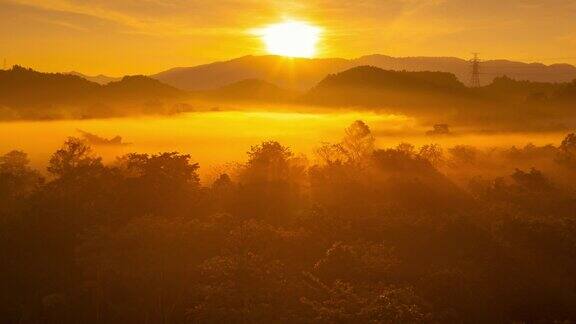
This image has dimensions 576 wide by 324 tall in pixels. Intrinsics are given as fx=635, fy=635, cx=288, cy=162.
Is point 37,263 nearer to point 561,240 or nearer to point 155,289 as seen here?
point 155,289

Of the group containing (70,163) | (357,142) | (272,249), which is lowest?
(272,249)

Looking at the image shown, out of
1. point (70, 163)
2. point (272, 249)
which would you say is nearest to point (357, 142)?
point (70, 163)

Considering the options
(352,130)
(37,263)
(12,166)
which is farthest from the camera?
(352,130)

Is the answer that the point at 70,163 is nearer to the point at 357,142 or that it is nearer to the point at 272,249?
the point at 272,249

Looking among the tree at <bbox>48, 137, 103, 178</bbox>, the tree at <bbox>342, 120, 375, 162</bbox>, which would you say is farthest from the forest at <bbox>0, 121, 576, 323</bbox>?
the tree at <bbox>342, 120, 375, 162</bbox>

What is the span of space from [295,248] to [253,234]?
3830mm

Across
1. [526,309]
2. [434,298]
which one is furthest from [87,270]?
[526,309]

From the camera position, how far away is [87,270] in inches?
1879

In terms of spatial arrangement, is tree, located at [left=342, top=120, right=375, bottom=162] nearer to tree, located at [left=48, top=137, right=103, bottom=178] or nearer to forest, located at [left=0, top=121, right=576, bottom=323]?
forest, located at [left=0, top=121, right=576, bottom=323]

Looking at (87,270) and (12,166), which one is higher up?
(12,166)

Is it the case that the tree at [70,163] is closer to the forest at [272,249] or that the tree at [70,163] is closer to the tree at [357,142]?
the forest at [272,249]

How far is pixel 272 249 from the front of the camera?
5316cm

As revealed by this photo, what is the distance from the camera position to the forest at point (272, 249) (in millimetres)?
43281

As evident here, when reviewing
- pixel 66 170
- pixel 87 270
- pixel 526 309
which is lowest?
pixel 526 309
